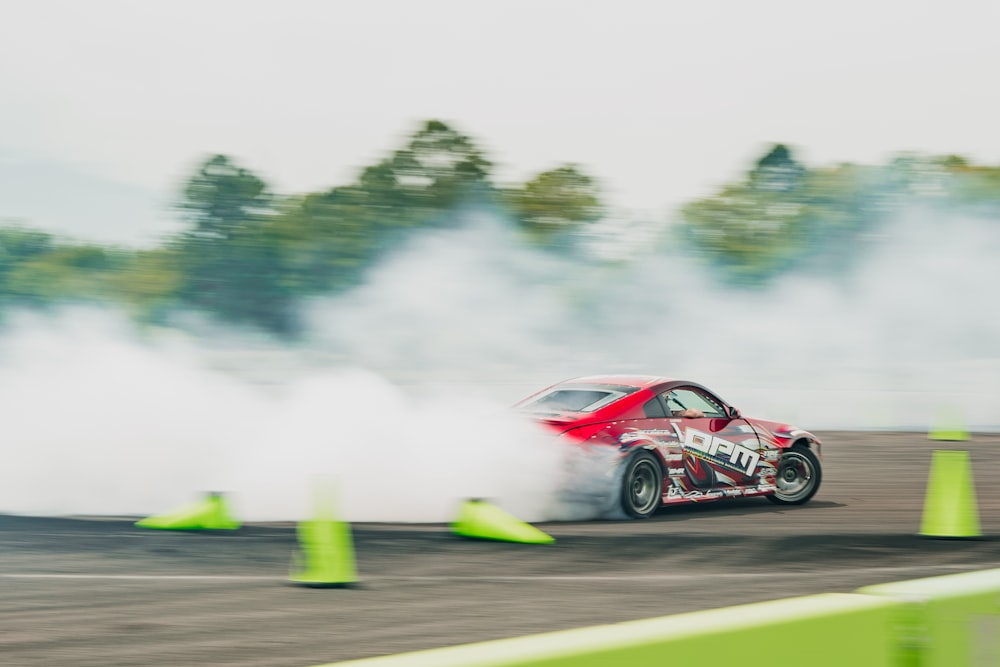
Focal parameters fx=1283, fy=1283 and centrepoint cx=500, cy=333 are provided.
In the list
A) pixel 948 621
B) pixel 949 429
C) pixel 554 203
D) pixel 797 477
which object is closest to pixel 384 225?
pixel 554 203

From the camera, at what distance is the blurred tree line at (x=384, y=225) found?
170 feet

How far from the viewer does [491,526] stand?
9.95m

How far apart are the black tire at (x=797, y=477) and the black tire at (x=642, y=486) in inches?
75.0

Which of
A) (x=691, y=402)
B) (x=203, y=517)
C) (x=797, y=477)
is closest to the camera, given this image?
(x=203, y=517)

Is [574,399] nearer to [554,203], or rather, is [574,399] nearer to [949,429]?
[949,429]

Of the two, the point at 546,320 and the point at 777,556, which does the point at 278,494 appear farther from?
the point at 546,320

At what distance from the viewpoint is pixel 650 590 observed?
7.88m

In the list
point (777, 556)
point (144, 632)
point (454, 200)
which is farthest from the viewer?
point (454, 200)

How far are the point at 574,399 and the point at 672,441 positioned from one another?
978 mm

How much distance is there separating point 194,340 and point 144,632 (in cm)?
4748

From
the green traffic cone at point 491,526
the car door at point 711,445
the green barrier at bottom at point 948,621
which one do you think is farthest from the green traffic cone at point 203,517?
the green barrier at bottom at point 948,621

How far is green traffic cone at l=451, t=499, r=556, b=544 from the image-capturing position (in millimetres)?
9820

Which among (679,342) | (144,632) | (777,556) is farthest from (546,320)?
(144,632)

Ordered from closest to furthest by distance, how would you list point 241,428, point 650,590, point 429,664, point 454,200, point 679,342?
point 429,664 < point 650,590 < point 241,428 < point 679,342 < point 454,200
